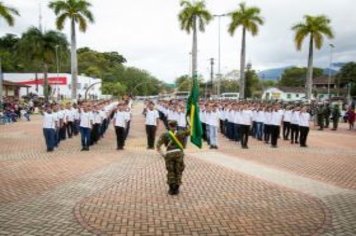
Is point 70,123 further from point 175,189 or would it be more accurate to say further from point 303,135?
point 175,189

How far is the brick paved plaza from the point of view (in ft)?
25.1

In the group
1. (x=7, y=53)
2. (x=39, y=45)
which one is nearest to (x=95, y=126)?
(x=39, y=45)

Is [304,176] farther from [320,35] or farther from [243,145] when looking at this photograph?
[320,35]

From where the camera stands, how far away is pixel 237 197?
9.55 meters

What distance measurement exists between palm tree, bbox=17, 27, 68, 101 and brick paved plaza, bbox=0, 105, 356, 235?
3588 cm

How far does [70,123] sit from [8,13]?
13.6 m

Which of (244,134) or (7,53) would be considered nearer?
(244,134)

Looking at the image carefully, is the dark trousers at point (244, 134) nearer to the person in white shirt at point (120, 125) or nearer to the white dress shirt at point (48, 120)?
the person in white shirt at point (120, 125)

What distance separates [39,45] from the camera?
4956 centimetres

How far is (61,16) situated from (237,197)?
34.2 m

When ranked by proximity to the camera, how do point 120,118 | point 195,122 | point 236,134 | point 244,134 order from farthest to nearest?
point 236,134, point 244,134, point 120,118, point 195,122

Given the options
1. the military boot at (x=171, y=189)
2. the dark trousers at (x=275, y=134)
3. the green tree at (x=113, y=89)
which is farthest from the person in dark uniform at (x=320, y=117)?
the green tree at (x=113, y=89)

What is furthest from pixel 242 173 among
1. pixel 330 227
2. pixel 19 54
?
pixel 19 54

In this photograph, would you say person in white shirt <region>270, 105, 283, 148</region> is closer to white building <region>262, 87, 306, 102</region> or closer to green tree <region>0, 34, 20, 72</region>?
green tree <region>0, 34, 20, 72</region>
